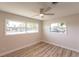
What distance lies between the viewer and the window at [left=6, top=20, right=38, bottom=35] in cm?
228

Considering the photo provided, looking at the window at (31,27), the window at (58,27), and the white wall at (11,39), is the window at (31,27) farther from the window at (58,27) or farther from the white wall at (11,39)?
the window at (58,27)

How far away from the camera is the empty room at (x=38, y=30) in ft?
6.58

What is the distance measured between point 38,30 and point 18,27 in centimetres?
153

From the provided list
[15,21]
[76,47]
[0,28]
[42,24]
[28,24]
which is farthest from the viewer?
[42,24]

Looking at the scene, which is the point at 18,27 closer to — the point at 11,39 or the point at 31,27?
the point at 11,39

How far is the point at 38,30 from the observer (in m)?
3.97

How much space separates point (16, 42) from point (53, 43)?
1518 mm

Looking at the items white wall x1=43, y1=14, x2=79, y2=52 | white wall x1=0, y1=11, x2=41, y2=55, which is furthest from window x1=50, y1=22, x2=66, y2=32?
white wall x1=0, y1=11, x2=41, y2=55

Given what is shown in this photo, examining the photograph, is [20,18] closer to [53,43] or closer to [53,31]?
[53,31]

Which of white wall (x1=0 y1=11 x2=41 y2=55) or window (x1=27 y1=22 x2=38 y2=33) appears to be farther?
window (x1=27 y1=22 x2=38 y2=33)

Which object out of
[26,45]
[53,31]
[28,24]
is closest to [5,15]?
[28,24]

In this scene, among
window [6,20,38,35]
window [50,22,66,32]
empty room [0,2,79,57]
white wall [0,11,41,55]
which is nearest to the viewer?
empty room [0,2,79,57]

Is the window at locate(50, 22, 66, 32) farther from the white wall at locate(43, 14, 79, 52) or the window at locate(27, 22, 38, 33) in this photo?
the window at locate(27, 22, 38, 33)

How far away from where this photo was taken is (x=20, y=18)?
2736mm
